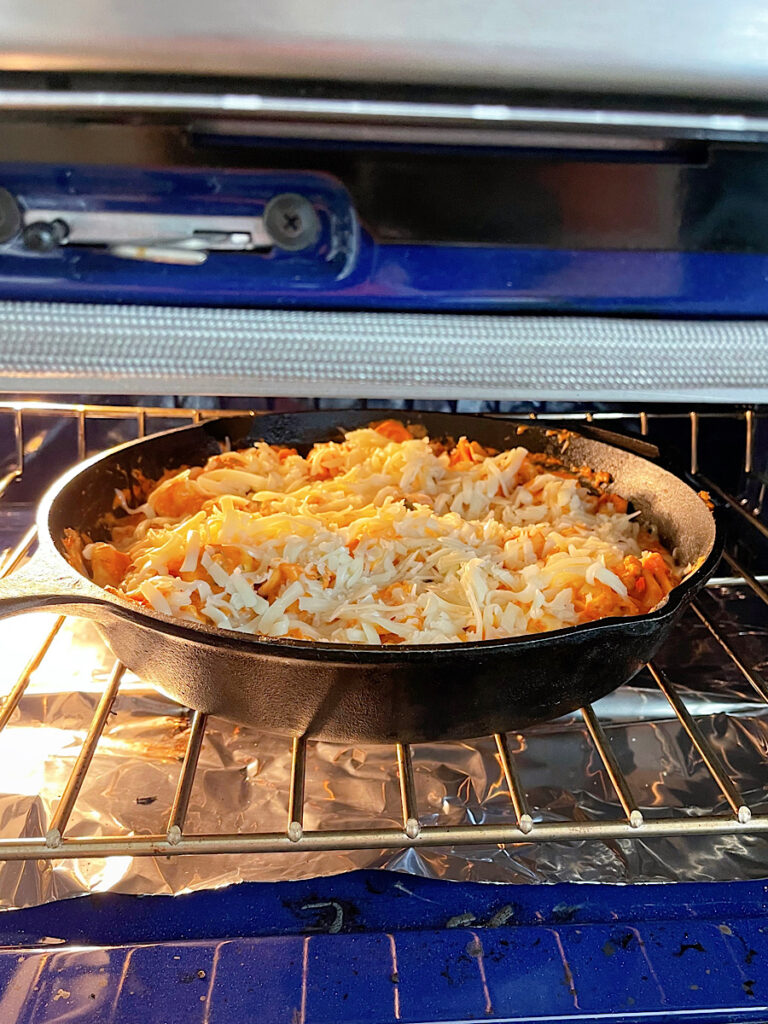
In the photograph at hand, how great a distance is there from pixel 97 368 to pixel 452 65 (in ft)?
0.96

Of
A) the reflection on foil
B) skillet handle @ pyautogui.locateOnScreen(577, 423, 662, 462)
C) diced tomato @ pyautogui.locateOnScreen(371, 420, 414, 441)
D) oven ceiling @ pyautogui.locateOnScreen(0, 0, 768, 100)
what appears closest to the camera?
oven ceiling @ pyautogui.locateOnScreen(0, 0, 768, 100)

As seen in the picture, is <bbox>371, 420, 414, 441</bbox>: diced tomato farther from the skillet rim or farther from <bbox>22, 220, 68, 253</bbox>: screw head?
<bbox>22, 220, 68, 253</bbox>: screw head

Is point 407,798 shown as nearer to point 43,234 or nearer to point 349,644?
point 349,644

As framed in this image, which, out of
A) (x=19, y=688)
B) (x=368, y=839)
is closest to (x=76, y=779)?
(x=19, y=688)

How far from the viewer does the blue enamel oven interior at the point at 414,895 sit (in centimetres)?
56

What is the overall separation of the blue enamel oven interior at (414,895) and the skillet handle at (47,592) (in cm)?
27

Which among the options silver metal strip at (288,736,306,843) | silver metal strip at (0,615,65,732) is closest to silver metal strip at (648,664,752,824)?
silver metal strip at (288,736,306,843)

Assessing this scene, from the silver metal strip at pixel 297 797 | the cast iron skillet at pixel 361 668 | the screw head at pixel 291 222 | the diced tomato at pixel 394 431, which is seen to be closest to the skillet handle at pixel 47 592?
the cast iron skillet at pixel 361 668

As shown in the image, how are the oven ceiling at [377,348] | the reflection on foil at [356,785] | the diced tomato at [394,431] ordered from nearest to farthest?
the oven ceiling at [377,348]
the reflection on foil at [356,785]
the diced tomato at [394,431]

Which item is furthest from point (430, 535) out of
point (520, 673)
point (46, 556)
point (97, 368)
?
point (97, 368)

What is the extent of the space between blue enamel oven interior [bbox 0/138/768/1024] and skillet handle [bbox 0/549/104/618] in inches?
10.5

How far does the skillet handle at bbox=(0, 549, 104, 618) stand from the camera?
717 mm

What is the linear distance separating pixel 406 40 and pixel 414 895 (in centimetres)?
73

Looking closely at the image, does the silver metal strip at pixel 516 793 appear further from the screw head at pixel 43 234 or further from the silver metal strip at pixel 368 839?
the screw head at pixel 43 234
